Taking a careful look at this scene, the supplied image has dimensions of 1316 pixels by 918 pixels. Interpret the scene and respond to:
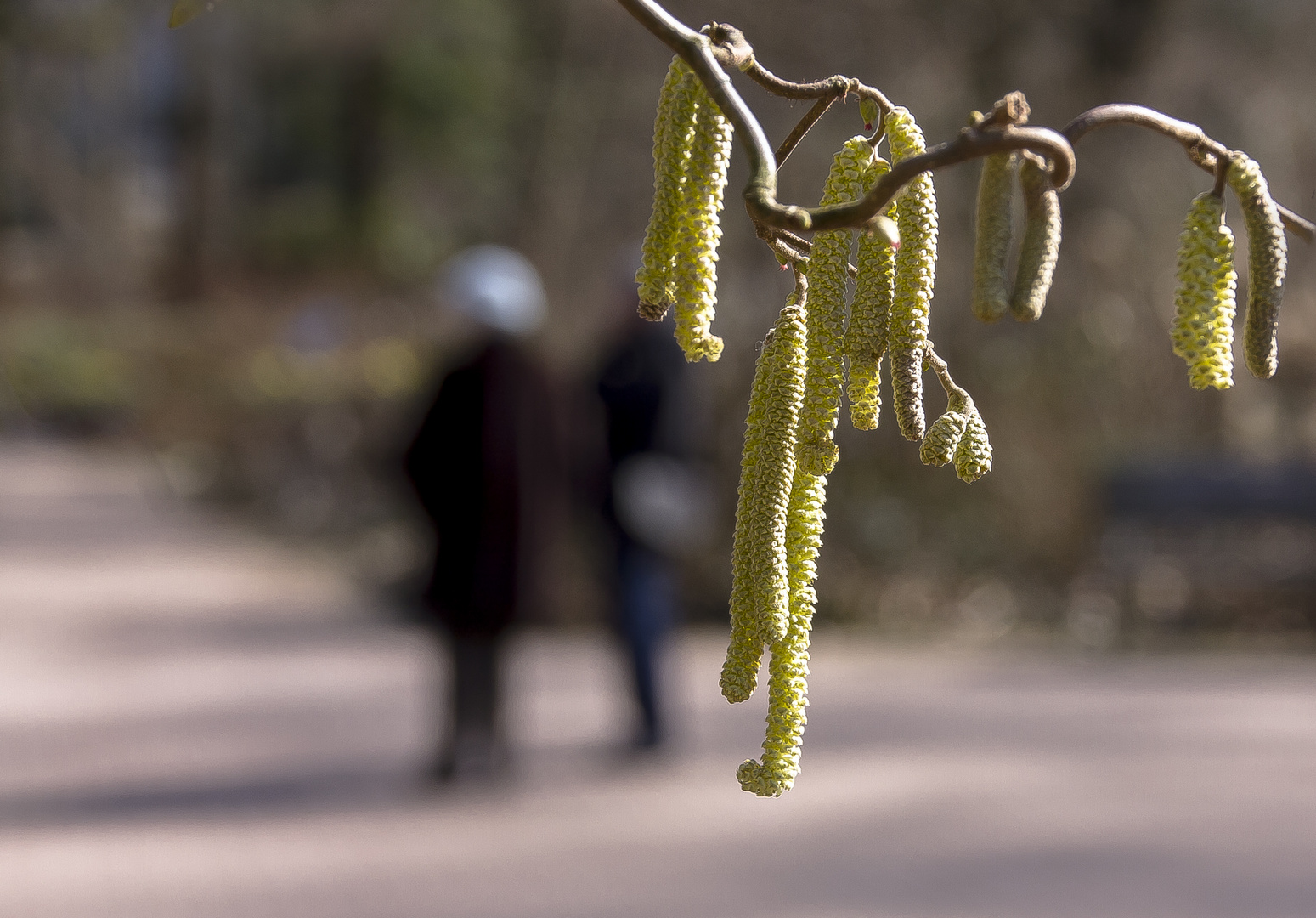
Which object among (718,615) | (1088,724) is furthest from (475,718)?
(718,615)

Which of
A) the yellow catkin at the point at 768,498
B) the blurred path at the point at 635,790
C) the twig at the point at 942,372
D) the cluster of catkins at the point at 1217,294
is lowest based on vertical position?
the blurred path at the point at 635,790

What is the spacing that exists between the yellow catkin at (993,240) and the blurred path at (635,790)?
15.0 feet

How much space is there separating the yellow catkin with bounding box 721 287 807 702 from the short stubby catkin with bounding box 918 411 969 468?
0.46 ft

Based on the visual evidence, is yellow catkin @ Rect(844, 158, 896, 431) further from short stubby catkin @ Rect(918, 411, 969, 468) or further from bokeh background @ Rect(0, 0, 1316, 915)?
bokeh background @ Rect(0, 0, 1316, 915)

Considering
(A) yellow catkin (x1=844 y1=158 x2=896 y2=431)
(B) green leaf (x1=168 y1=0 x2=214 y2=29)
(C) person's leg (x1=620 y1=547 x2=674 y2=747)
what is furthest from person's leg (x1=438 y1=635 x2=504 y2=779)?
(A) yellow catkin (x1=844 y1=158 x2=896 y2=431)

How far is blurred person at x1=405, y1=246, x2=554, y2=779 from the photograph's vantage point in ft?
23.0

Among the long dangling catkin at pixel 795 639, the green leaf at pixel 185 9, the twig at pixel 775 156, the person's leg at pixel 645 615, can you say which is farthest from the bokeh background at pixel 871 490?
the twig at pixel 775 156

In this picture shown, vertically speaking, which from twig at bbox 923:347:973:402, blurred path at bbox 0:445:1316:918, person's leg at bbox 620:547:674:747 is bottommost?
blurred path at bbox 0:445:1316:918

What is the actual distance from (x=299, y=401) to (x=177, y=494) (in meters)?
2.80

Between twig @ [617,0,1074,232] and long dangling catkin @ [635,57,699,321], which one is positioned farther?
long dangling catkin @ [635,57,699,321]

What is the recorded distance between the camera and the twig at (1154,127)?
1.02 meters

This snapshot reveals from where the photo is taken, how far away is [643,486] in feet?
23.8

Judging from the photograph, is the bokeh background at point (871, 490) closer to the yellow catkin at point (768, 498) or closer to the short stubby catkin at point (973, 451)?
the yellow catkin at point (768, 498)

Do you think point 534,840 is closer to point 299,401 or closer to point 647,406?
point 647,406
